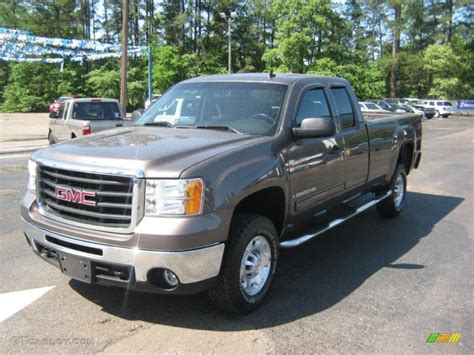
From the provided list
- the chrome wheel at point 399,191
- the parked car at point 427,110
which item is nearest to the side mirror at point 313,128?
the chrome wheel at point 399,191

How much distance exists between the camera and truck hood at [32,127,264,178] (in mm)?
3348

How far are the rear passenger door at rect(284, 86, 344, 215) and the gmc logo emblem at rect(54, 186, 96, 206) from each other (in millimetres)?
1680

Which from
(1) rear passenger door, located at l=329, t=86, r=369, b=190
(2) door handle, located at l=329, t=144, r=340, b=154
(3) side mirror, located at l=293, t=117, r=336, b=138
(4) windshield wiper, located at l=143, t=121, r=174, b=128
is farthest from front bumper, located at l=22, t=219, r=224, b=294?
(1) rear passenger door, located at l=329, t=86, r=369, b=190

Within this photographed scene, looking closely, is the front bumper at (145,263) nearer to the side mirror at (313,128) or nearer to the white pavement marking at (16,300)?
the white pavement marking at (16,300)

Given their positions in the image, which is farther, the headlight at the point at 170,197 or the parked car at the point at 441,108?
the parked car at the point at 441,108

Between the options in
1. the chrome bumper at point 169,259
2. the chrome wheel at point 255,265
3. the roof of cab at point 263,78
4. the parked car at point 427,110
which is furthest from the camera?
the parked car at point 427,110

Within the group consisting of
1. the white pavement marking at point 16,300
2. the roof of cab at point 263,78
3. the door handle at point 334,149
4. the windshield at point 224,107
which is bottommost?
the white pavement marking at point 16,300

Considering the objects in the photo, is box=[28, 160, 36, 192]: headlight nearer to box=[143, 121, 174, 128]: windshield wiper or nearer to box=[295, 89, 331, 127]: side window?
box=[143, 121, 174, 128]: windshield wiper

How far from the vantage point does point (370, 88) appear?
178ft

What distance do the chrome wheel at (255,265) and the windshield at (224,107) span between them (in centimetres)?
99

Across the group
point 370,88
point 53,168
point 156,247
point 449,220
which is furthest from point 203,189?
point 370,88

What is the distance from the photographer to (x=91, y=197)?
343 cm

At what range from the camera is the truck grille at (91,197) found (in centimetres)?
334

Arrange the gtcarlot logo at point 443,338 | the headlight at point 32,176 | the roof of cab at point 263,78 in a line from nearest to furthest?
the gtcarlot logo at point 443,338, the headlight at point 32,176, the roof of cab at point 263,78
